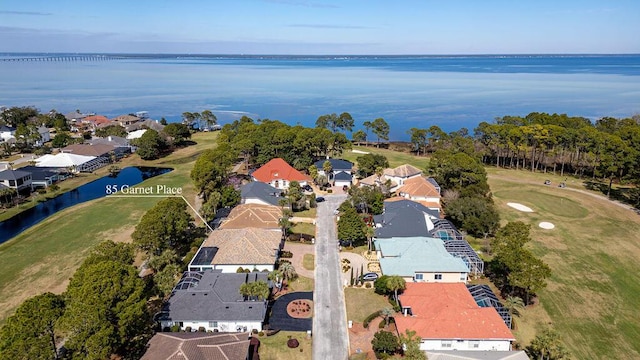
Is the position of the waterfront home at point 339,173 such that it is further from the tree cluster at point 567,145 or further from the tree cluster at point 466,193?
the tree cluster at point 567,145

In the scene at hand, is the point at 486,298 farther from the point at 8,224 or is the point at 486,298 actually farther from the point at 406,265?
the point at 8,224

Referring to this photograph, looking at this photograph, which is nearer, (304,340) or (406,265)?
(304,340)

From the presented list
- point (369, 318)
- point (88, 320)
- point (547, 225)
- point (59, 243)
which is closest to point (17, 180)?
point (59, 243)

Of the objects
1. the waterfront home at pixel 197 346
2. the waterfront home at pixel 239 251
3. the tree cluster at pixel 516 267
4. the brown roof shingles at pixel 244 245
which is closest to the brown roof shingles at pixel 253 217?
the brown roof shingles at pixel 244 245

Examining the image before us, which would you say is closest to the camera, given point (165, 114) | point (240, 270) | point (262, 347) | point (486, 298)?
point (262, 347)

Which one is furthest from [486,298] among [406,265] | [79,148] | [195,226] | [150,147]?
[79,148]

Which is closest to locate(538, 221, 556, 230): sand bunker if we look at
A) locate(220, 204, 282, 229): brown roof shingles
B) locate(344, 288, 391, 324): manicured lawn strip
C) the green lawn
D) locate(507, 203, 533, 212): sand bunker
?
locate(507, 203, 533, 212): sand bunker
